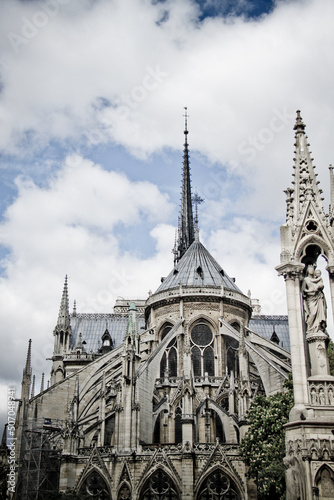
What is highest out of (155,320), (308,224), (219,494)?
(155,320)

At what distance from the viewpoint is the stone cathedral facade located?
12.2m

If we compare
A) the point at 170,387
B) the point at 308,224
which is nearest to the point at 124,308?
the point at 170,387

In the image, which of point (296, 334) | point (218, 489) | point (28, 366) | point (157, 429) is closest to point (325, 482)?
point (296, 334)

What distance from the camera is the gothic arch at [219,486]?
3244 centimetres

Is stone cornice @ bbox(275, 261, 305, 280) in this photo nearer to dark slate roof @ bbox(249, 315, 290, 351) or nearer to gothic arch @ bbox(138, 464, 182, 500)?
gothic arch @ bbox(138, 464, 182, 500)

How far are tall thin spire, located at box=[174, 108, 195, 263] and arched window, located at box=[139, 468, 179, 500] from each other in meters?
46.8

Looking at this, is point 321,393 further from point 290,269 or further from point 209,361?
point 209,361

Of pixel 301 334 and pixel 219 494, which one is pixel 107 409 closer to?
pixel 219 494

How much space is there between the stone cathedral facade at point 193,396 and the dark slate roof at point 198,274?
0.41 ft

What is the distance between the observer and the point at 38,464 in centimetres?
3784

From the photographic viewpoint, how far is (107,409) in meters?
41.2

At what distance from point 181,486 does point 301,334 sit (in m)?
22.8

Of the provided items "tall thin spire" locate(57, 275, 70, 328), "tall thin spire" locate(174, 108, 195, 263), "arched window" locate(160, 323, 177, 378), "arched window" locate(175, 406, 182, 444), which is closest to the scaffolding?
"arched window" locate(175, 406, 182, 444)

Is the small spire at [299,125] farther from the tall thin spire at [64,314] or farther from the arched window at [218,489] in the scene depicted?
the tall thin spire at [64,314]
